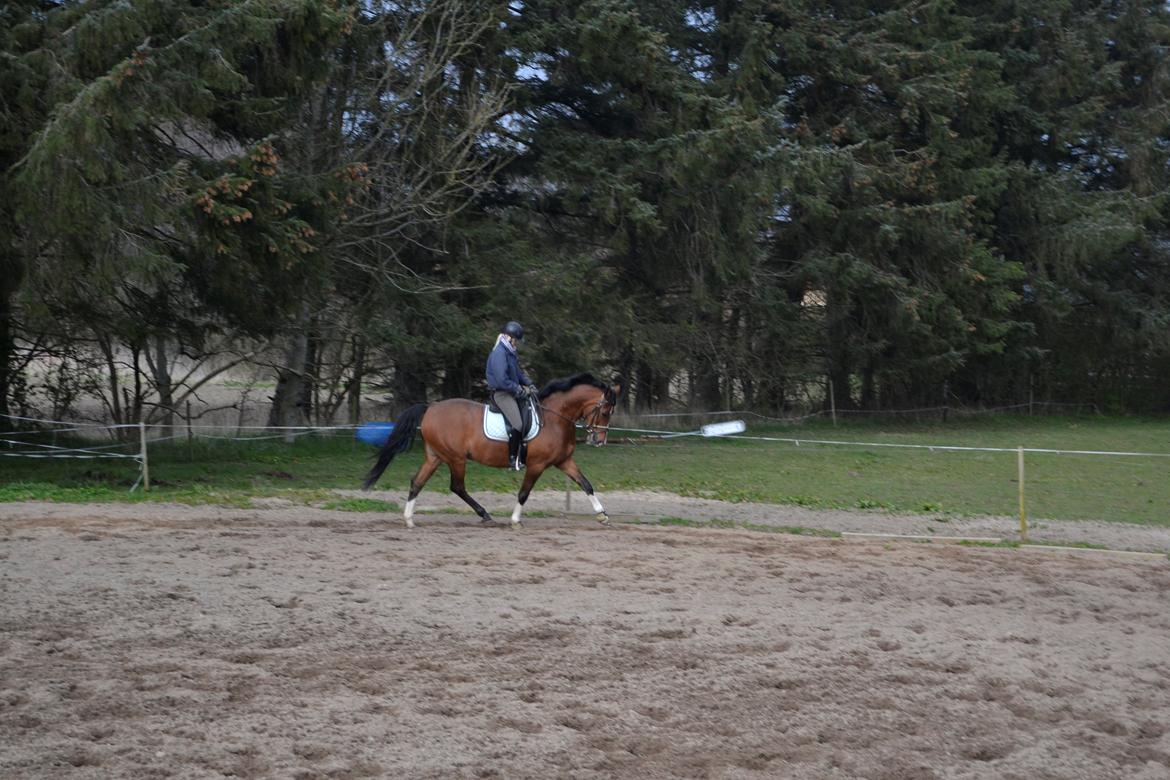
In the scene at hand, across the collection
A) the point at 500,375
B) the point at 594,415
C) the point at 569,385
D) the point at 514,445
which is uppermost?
the point at 500,375

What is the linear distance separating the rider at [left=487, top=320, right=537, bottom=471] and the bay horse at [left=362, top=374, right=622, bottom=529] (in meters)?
0.26

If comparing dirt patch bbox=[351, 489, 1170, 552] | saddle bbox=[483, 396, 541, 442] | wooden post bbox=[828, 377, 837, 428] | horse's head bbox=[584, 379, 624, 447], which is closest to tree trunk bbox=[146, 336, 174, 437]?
dirt patch bbox=[351, 489, 1170, 552]

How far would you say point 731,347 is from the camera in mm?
33188

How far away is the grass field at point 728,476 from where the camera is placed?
17766 mm

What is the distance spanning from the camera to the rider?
14.3m

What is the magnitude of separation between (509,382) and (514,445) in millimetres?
882

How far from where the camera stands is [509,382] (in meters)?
14.3

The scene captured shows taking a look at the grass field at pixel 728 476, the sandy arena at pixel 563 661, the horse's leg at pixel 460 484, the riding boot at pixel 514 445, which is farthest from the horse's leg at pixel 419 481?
the grass field at pixel 728 476

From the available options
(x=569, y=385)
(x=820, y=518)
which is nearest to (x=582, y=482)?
(x=569, y=385)

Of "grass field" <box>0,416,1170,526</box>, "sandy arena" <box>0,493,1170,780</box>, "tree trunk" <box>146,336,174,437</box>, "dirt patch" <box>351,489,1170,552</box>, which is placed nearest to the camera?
"sandy arena" <box>0,493,1170,780</box>

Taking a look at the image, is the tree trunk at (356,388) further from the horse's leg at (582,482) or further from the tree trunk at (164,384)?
the horse's leg at (582,482)

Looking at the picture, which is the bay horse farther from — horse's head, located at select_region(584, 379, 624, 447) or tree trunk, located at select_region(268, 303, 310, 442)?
tree trunk, located at select_region(268, 303, 310, 442)

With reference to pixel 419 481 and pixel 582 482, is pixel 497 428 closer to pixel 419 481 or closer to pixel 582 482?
pixel 419 481

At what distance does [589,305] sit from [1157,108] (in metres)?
24.5
